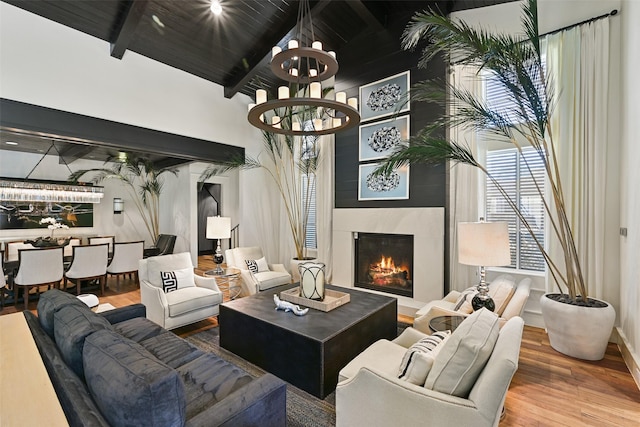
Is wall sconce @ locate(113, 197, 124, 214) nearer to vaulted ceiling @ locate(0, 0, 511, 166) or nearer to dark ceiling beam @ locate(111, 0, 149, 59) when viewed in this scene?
vaulted ceiling @ locate(0, 0, 511, 166)

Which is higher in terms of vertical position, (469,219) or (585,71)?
(585,71)

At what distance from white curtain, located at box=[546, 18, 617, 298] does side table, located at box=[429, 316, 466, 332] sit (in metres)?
1.72

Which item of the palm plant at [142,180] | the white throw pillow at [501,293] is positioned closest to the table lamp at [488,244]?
the white throw pillow at [501,293]

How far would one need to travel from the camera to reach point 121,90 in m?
4.31

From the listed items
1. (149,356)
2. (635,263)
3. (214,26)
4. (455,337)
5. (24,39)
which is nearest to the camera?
(149,356)

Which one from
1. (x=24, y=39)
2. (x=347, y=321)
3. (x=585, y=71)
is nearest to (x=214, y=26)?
(x=24, y=39)

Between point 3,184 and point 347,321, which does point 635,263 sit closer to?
point 347,321

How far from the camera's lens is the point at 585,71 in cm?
303

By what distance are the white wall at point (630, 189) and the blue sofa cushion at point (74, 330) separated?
3.80 metres

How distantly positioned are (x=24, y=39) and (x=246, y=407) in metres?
5.01

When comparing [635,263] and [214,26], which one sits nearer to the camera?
[635,263]

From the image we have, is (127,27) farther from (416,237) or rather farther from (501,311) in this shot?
(501,311)

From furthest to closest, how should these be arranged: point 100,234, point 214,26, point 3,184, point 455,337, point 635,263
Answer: point 100,234 → point 3,184 → point 214,26 → point 635,263 → point 455,337

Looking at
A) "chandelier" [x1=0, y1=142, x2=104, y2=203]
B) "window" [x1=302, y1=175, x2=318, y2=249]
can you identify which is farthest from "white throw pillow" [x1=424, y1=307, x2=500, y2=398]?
"chandelier" [x1=0, y1=142, x2=104, y2=203]
